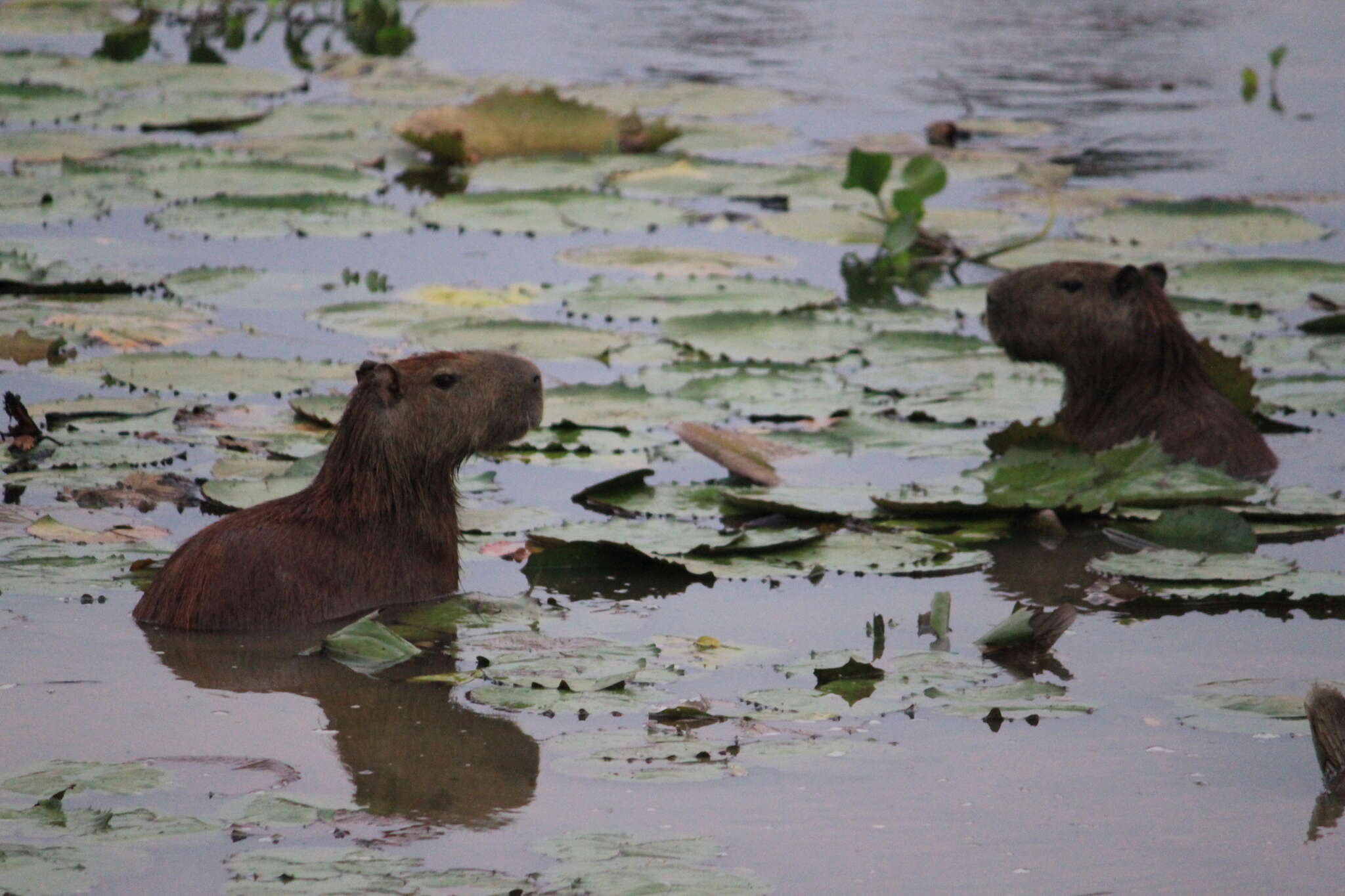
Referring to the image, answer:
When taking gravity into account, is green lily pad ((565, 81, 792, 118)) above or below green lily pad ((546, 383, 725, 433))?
above

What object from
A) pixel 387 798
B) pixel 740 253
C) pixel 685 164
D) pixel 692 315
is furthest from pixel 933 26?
pixel 387 798

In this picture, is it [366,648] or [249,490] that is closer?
[366,648]

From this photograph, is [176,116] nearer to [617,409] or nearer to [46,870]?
[617,409]

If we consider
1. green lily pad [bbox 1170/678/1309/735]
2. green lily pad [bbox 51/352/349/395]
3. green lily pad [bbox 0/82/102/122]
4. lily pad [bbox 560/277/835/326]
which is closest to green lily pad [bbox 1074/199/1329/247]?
lily pad [bbox 560/277/835/326]

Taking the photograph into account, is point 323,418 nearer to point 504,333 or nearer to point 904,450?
point 504,333

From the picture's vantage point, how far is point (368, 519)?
4.98 meters

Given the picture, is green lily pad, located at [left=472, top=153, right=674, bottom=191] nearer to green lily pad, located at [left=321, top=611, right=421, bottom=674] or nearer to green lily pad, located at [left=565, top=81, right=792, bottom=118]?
green lily pad, located at [left=565, top=81, right=792, bottom=118]

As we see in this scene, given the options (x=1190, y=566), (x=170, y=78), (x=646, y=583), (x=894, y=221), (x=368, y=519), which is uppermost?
(x=170, y=78)

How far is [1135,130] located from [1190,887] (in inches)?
392

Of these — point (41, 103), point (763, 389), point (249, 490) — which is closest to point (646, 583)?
point (249, 490)

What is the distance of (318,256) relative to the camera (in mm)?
8828

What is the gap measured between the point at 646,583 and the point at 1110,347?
2.38 meters

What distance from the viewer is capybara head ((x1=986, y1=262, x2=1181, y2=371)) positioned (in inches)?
264

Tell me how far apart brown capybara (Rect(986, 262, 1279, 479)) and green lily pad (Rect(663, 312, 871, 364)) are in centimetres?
86
